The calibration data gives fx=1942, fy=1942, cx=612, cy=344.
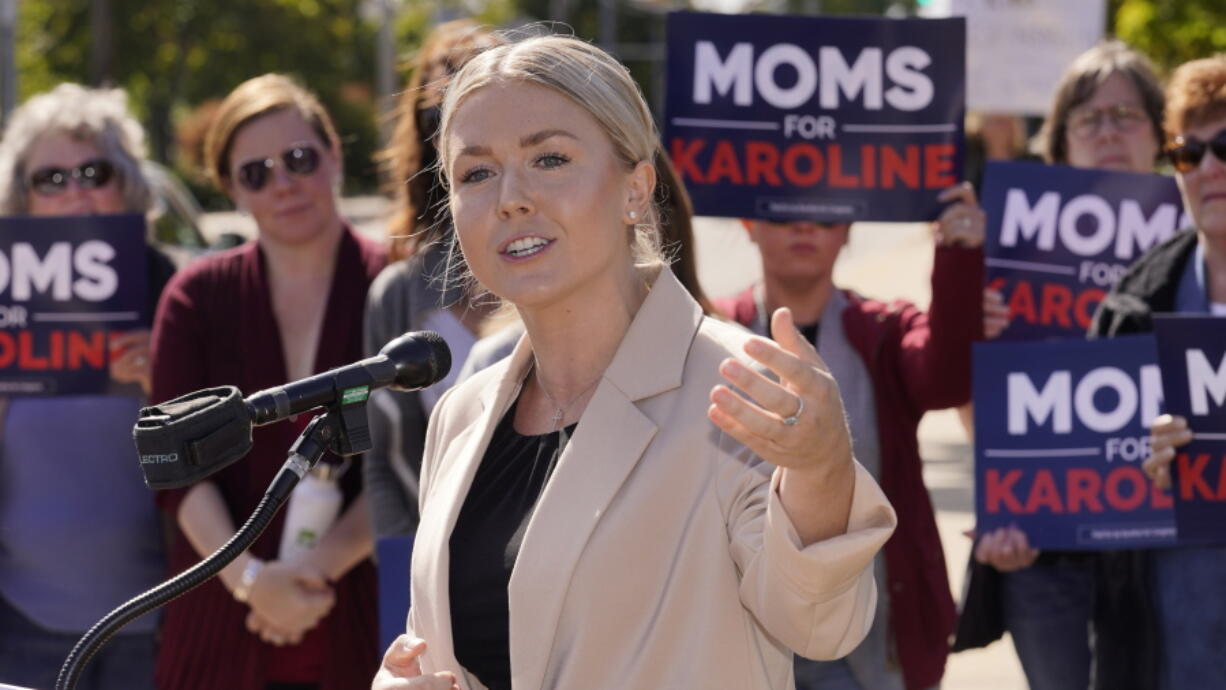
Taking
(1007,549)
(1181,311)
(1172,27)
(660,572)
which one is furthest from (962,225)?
(1172,27)

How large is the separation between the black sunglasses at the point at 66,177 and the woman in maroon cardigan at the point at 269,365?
0.42 metres

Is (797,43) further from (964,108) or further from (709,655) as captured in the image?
(709,655)

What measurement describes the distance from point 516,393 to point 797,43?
2251mm

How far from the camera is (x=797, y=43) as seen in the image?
528cm

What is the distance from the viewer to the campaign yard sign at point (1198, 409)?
4.48 meters

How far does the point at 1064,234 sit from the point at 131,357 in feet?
8.87

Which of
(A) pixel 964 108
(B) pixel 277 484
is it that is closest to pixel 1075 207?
(A) pixel 964 108

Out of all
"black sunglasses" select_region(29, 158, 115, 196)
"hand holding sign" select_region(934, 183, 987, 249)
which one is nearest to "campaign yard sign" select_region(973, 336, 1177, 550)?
"hand holding sign" select_region(934, 183, 987, 249)

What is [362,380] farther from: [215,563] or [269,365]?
[269,365]

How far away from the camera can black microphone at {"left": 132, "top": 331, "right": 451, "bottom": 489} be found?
2.51 metres

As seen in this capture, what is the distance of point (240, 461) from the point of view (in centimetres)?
539

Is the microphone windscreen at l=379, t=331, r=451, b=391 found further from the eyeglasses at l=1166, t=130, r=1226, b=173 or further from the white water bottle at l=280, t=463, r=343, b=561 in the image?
the eyeglasses at l=1166, t=130, r=1226, b=173

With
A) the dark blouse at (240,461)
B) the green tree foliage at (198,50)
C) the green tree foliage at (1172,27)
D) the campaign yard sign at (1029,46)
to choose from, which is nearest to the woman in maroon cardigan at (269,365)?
the dark blouse at (240,461)

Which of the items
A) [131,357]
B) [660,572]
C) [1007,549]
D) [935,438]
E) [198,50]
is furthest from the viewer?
[198,50]
